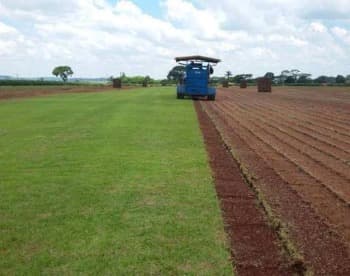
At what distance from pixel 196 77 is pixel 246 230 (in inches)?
1133

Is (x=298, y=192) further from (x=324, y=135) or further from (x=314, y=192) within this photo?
(x=324, y=135)

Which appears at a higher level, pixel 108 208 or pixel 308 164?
pixel 108 208

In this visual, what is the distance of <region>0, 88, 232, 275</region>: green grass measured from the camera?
5.23 metres

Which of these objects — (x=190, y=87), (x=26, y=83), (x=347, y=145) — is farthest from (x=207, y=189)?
(x=26, y=83)

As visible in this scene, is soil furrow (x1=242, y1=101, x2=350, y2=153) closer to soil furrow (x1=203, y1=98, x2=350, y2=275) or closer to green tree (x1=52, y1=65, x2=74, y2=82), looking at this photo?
soil furrow (x1=203, y1=98, x2=350, y2=275)

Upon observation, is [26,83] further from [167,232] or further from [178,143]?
[167,232]

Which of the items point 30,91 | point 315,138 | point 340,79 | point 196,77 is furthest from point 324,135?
point 340,79

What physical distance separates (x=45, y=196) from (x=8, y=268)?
A: 271 centimetres

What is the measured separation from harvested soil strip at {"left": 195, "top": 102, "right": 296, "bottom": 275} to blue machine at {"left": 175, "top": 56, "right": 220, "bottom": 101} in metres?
24.7

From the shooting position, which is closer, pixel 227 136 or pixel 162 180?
pixel 162 180

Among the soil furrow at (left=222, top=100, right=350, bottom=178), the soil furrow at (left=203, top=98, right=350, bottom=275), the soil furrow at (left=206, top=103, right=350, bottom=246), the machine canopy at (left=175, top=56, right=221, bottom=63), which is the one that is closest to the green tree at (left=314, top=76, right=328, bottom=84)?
the machine canopy at (left=175, top=56, right=221, bottom=63)

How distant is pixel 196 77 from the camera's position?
34.6 m

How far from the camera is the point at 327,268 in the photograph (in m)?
5.16

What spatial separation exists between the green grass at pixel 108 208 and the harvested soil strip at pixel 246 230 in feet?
0.51
